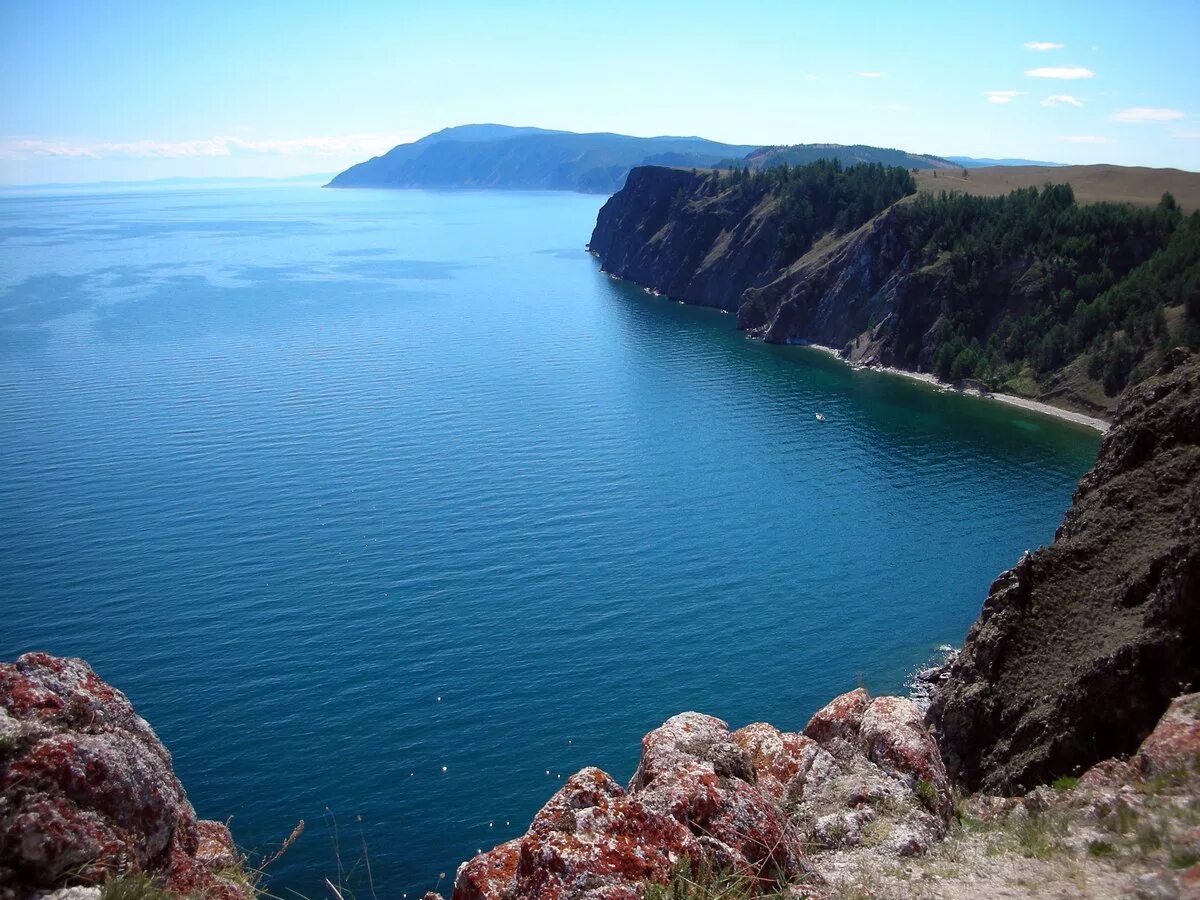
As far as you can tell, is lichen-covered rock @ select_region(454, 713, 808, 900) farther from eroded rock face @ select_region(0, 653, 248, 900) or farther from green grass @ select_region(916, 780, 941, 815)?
eroded rock face @ select_region(0, 653, 248, 900)

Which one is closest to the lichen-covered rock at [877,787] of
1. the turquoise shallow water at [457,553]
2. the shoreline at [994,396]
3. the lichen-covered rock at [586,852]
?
the lichen-covered rock at [586,852]

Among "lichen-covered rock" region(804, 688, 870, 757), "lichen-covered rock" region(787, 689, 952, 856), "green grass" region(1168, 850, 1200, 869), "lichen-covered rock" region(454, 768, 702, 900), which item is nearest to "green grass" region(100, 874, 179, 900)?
"lichen-covered rock" region(454, 768, 702, 900)

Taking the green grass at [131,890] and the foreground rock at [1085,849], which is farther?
the foreground rock at [1085,849]

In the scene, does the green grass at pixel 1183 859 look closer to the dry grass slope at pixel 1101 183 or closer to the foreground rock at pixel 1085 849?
the foreground rock at pixel 1085 849

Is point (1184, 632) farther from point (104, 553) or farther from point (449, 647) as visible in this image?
point (104, 553)

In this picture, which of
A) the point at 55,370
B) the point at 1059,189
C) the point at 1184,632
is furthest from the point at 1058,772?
the point at 1059,189

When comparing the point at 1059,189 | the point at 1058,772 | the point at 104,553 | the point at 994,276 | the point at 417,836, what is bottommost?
the point at 417,836
